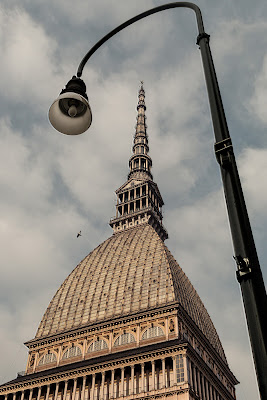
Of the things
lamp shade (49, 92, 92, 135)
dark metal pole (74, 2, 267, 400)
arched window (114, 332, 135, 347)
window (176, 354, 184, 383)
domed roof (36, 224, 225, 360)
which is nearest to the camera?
dark metal pole (74, 2, 267, 400)

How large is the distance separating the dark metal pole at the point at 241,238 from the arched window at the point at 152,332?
63.8 meters

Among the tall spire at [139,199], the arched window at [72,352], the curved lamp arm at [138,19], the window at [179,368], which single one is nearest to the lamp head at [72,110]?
the curved lamp arm at [138,19]

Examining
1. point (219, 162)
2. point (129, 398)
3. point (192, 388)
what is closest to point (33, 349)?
point (129, 398)

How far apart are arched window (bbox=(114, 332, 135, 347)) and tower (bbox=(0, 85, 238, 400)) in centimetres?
17

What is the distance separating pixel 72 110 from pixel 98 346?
67.2 meters

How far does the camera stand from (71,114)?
404 inches

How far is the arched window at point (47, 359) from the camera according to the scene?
75.3 m

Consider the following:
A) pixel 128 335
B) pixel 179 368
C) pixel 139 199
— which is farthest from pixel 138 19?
pixel 139 199

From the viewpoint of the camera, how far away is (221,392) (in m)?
73.6

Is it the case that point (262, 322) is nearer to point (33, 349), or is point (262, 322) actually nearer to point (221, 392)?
point (221, 392)

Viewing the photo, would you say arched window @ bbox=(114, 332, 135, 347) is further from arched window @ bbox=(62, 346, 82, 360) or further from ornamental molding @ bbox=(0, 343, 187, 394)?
arched window @ bbox=(62, 346, 82, 360)

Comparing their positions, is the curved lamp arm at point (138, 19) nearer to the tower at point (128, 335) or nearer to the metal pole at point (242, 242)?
Result: the metal pole at point (242, 242)

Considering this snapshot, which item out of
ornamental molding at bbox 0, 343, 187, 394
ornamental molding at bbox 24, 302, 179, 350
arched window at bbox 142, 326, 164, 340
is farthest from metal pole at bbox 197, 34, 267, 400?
ornamental molding at bbox 24, 302, 179, 350

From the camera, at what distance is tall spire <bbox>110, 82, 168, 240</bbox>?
10703 cm
